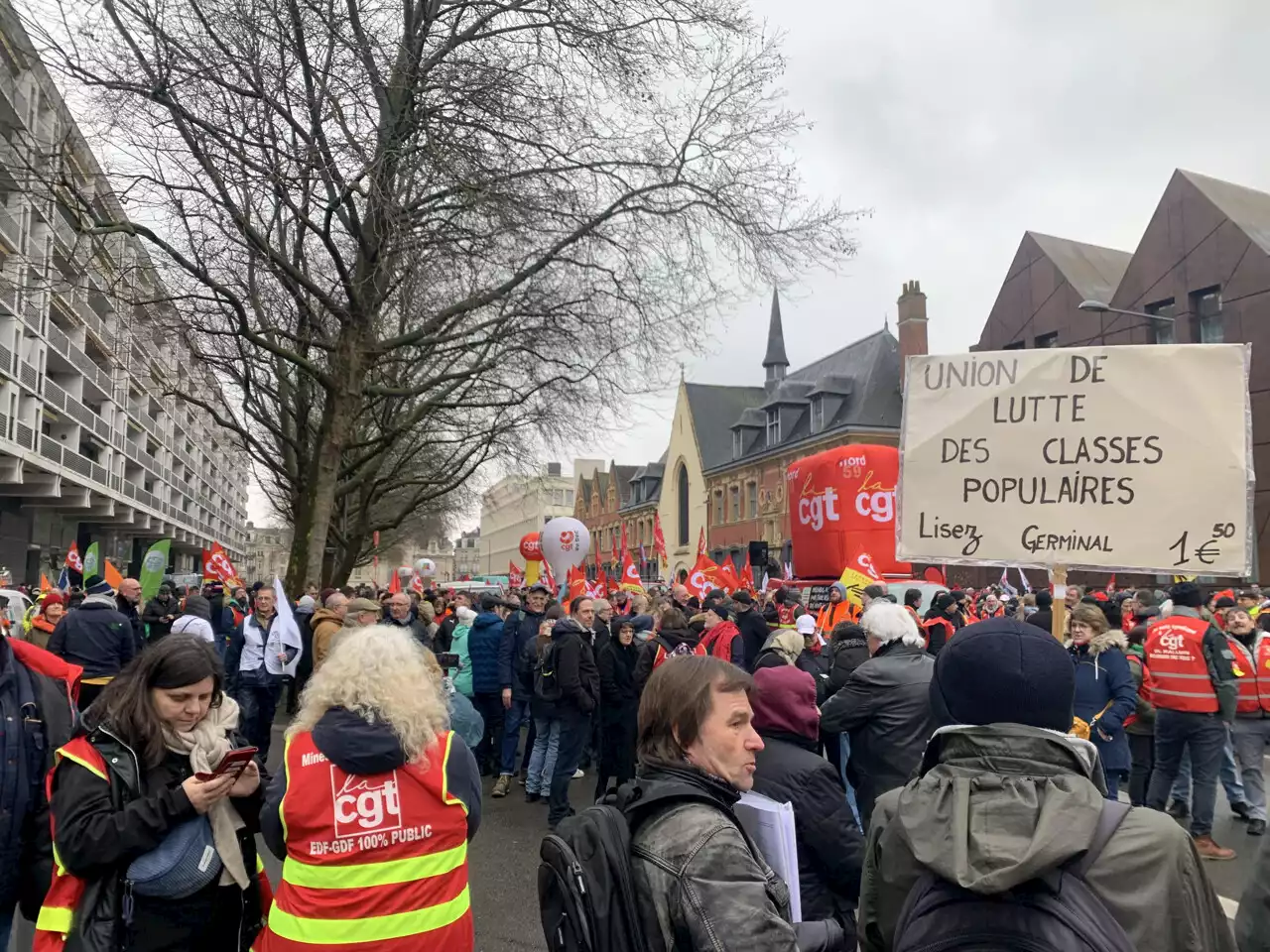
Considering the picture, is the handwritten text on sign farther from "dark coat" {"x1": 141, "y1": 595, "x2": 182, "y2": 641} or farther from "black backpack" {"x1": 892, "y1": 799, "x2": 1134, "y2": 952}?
"dark coat" {"x1": 141, "y1": 595, "x2": 182, "y2": 641}

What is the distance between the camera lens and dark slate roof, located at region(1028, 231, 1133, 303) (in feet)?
96.5

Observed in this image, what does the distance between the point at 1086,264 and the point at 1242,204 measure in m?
5.92

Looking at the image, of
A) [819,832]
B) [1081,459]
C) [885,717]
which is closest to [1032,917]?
[819,832]

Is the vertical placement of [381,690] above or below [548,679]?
above

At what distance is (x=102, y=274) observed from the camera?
41.7 ft

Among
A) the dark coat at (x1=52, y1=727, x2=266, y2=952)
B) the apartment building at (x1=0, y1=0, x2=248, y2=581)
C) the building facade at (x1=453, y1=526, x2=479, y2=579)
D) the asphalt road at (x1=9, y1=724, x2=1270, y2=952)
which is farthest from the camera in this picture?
the building facade at (x1=453, y1=526, x2=479, y2=579)

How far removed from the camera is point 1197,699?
21.9 ft

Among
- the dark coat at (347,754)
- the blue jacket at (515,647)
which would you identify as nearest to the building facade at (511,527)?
the blue jacket at (515,647)

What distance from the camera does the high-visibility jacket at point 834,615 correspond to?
36.8 ft

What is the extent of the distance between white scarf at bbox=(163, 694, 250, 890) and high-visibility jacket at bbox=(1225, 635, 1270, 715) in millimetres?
7145


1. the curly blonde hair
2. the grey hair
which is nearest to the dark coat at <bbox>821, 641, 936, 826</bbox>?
the grey hair

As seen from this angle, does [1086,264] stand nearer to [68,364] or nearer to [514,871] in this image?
[514,871]

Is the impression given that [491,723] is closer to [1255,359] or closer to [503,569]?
[1255,359]

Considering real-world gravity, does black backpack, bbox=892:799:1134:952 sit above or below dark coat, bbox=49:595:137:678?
above
